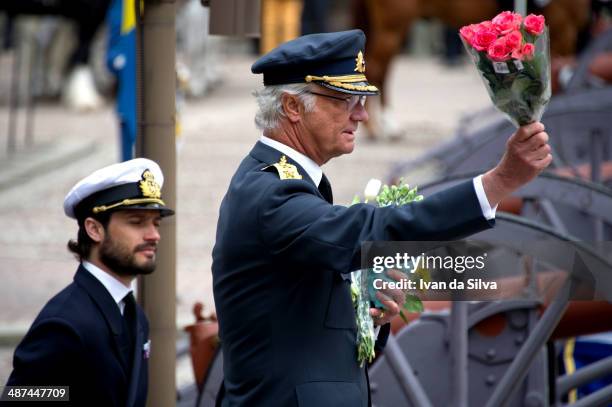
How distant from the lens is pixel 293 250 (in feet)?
9.30

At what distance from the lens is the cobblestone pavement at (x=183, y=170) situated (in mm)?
8445

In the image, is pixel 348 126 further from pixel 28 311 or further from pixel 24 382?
pixel 28 311

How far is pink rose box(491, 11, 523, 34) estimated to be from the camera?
2633mm

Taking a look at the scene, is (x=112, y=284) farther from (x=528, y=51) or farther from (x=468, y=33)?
(x=528, y=51)

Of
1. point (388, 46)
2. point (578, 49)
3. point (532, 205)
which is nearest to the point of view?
point (532, 205)

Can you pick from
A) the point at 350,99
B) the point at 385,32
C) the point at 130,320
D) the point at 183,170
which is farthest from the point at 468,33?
the point at 385,32

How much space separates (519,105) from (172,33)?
5.82 ft

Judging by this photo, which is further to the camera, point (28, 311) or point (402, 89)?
point (402, 89)

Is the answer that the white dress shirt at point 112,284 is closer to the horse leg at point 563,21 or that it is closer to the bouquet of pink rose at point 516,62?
the bouquet of pink rose at point 516,62

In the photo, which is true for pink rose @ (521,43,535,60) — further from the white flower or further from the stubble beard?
the stubble beard

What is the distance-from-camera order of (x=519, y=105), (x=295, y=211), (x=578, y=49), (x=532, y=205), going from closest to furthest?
(x=519, y=105)
(x=295, y=211)
(x=532, y=205)
(x=578, y=49)

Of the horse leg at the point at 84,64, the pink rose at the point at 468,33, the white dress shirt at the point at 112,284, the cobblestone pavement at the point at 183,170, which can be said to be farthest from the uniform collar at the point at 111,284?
the horse leg at the point at 84,64

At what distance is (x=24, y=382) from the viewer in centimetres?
346

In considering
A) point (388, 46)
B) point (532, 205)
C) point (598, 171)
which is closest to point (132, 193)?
point (532, 205)
